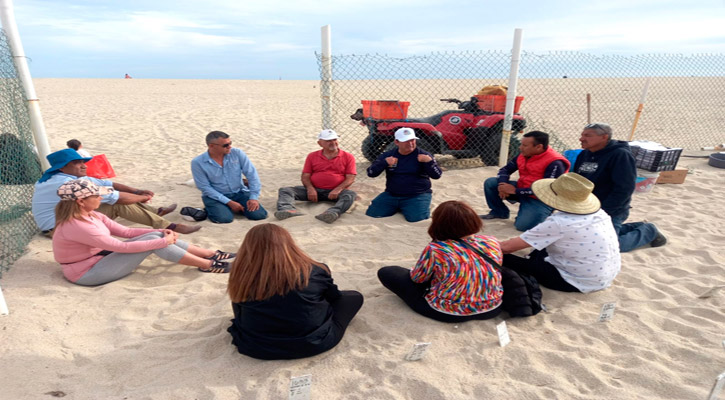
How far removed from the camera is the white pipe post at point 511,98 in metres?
6.27

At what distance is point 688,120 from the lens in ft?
44.6

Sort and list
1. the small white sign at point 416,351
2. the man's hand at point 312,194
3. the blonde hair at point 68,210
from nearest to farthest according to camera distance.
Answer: the small white sign at point 416,351 < the blonde hair at point 68,210 < the man's hand at point 312,194

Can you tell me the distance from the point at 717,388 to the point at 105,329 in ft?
11.7

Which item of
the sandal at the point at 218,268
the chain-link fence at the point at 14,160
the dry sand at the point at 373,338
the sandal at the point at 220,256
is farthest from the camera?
the chain-link fence at the point at 14,160

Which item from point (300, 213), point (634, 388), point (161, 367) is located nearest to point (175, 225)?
point (300, 213)

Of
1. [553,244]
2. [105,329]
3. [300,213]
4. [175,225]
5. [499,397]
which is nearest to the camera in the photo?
[499,397]

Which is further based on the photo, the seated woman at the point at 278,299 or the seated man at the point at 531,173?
the seated man at the point at 531,173

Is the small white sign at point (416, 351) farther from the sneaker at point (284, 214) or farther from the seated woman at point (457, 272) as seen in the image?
the sneaker at point (284, 214)

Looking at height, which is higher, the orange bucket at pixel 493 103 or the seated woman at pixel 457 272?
the orange bucket at pixel 493 103

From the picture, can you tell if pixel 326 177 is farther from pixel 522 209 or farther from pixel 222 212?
pixel 522 209

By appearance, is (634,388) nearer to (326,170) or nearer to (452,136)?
(326,170)

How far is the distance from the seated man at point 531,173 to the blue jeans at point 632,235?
2.32 ft

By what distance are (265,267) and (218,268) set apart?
1.63m

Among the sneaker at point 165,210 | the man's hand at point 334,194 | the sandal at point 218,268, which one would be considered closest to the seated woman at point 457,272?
the sandal at point 218,268
